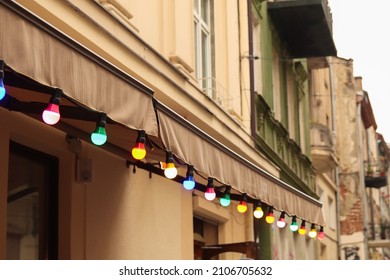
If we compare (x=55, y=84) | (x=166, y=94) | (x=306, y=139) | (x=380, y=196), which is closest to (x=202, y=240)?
(x=166, y=94)

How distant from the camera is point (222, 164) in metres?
8.39

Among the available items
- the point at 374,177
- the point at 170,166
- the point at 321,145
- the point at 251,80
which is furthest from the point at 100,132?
the point at 374,177

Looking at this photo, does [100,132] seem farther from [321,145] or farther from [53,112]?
[321,145]

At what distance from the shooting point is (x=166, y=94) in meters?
10.2

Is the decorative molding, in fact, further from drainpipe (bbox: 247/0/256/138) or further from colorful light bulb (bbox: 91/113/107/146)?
drainpipe (bbox: 247/0/256/138)

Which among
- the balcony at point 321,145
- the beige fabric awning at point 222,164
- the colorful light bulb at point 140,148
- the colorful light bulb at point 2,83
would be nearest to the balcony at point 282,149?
the balcony at point 321,145

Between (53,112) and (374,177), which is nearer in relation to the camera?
(53,112)

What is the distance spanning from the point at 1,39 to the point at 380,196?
138ft

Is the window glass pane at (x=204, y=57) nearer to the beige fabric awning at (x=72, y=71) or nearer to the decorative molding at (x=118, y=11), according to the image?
the decorative molding at (x=118, y=11)

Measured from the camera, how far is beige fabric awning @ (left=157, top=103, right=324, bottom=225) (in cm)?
719

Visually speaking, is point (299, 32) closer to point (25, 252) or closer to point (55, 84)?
point (25, 252)

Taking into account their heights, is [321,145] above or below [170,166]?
above

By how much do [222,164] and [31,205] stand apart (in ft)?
5.92

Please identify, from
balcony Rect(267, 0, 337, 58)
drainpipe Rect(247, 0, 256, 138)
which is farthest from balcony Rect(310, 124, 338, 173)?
drainpipe Rect(247, 0, 256, 138)
